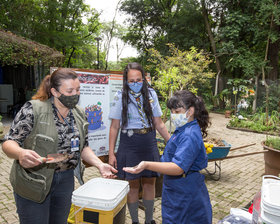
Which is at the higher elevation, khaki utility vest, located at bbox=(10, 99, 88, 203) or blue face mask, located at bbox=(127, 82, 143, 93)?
blue face mask, located at bbox=(127, 82, 143, 93)

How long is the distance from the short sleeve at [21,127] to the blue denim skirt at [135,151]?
1.35 m

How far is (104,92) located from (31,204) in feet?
7.04

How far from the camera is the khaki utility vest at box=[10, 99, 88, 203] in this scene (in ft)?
6.17

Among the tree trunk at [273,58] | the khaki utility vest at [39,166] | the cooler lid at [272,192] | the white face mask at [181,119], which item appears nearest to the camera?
the cooler lid at [272,192]

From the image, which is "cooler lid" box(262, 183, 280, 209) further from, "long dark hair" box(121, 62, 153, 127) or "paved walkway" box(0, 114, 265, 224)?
"paved walkway" box(0, 114, 265, 224)

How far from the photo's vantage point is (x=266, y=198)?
1432 millimetres

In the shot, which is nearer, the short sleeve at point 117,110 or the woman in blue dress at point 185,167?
the woman in blue dress at point 185,167

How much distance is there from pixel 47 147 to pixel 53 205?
632 mm

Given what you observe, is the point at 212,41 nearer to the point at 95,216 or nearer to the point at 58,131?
the point at 58,131

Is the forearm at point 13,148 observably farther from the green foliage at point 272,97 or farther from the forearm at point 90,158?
the green foliage at point 272,97

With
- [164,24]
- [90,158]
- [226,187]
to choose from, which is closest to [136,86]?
[90,158]

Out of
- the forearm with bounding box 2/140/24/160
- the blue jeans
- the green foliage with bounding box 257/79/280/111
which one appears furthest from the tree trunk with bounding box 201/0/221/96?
the forearm with bounding box 2/140/24/160

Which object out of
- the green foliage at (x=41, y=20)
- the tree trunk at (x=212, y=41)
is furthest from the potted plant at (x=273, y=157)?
the tree trunk at (x=212, y=41)

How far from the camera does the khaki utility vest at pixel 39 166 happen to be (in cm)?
188
